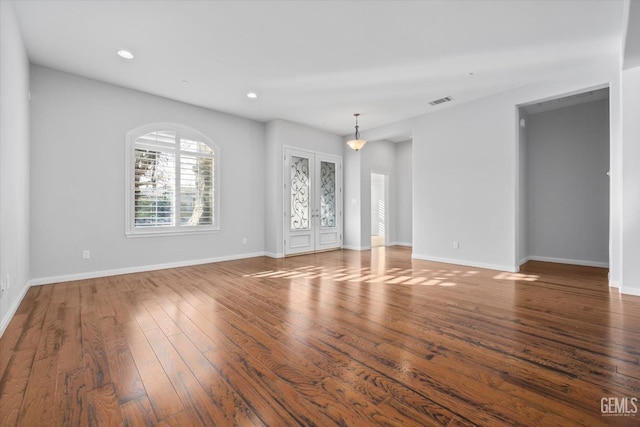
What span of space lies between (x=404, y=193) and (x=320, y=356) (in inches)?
289

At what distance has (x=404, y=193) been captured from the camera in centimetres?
879

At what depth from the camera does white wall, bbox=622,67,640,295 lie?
3658mm

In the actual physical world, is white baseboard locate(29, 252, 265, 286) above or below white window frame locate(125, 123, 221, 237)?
below

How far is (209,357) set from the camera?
208cm

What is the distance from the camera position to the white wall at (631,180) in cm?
366

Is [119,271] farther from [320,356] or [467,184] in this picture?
[467,184]

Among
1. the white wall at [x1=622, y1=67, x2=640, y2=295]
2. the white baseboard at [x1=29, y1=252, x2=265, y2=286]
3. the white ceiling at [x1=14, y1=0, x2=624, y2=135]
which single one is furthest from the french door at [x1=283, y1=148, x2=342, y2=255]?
the white wall at [x1=622, y1=67, x2=640, y2=295]

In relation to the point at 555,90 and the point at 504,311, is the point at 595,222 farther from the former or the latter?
the point at 504,311

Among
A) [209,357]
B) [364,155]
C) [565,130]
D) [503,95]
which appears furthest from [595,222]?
[209,357]

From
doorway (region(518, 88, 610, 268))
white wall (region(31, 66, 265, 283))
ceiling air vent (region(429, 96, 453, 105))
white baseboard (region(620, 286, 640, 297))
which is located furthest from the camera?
doorway (region(518, 88, 610, 268))

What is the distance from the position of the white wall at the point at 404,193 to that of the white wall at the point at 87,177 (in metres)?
5.56

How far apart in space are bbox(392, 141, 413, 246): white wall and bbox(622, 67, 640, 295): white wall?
5073 mm

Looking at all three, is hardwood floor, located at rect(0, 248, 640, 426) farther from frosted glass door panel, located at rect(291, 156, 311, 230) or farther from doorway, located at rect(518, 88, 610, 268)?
frosted glass door panel, located at rect(291, 156, 311, 230)

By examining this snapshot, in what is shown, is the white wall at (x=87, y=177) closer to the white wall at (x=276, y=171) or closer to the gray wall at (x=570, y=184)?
the white wall at (x=276, y=171)
